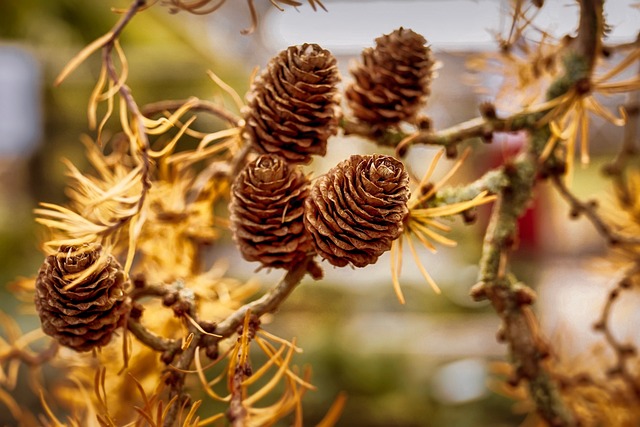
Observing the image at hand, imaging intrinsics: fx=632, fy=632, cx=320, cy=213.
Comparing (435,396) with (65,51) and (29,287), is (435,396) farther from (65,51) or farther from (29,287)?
(65,51)

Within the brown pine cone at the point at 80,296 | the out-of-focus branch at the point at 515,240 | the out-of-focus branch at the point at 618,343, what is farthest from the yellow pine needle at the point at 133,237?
the out-of-focus branch at the point at 618,343

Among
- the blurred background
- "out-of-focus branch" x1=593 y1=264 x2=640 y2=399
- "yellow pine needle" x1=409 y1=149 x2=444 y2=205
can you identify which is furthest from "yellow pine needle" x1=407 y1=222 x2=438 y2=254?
the blurred background

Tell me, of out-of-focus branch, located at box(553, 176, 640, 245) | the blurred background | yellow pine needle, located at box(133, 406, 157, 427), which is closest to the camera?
yellow pine needle, located at box(133, 406, 157, 427)

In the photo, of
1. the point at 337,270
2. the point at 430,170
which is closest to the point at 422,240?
the point at 430,170

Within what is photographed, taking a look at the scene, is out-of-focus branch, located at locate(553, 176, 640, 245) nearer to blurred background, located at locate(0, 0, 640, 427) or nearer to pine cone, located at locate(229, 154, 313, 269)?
pine cone, located at locate(229, 154, 313, 269)

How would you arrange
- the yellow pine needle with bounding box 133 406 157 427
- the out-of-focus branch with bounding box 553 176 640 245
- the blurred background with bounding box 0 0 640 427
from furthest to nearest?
the blurred background with bounding box 0 0 640 427 < the out-of-focus branch with bounding box 553 176 640 245 < the yellow pine needle with bounding box 133 406 157 427

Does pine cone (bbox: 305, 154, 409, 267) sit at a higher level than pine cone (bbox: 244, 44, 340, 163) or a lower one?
lower
